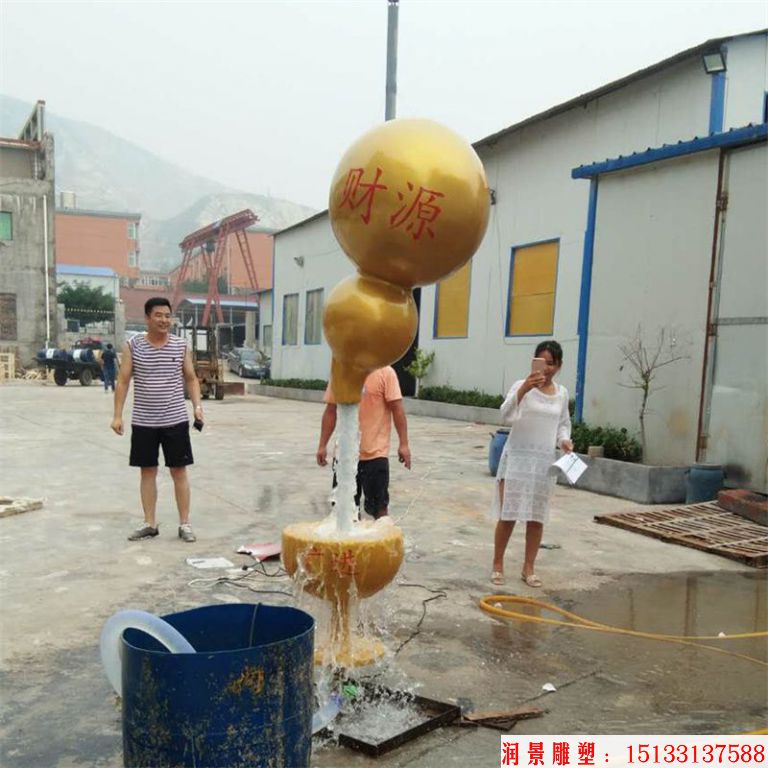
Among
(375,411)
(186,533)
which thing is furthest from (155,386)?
(375,411)

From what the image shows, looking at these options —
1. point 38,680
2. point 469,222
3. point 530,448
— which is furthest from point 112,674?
point 530,448

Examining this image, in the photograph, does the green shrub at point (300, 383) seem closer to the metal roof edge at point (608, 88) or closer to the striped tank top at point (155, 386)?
Result: the metal roof edge at point (608, 88)

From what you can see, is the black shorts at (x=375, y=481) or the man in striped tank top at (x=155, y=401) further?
the man in striped tank top at (x=155, y=401)

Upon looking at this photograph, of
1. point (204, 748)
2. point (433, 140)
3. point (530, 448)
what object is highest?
point (433, 140)

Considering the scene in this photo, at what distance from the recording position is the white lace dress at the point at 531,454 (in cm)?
438

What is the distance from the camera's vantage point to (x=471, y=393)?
49.6ft

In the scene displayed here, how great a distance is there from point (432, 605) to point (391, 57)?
7.32 m

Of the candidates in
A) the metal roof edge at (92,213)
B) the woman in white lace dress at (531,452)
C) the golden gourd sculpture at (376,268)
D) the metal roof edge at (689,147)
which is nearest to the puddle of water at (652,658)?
the woman in white lace dress at (531,452)

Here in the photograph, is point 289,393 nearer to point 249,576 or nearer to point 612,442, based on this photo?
point 612,442

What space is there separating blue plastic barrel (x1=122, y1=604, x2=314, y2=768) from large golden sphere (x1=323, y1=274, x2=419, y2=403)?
3.84 feet

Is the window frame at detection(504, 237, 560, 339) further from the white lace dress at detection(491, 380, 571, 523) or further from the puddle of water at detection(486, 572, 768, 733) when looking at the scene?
the white lace dress at detection(491, 380, 571, 523)

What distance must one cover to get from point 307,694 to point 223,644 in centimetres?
38

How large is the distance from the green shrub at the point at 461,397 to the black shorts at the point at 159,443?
9.53m

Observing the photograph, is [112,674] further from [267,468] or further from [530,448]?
[267,468]
